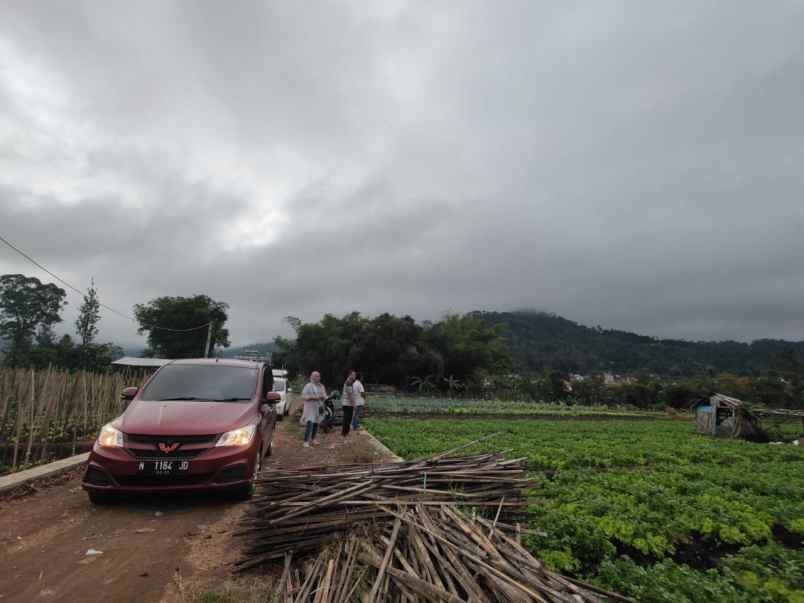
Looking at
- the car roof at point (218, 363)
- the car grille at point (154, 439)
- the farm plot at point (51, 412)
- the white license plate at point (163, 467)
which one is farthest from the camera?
the farm plot at point (51, 412)

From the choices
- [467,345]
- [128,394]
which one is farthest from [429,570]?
[467,345]

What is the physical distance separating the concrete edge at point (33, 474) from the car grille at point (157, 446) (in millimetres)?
2087

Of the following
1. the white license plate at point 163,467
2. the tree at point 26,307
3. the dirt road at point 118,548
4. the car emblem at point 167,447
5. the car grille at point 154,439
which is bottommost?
the dirt road at point 118,548

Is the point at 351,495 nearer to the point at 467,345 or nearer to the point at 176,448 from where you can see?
the point at 176,448

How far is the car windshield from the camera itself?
20.4 ft

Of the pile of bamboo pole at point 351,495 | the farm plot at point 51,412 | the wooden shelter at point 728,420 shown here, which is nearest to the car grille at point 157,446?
the pile of bamboo pole at point 351,495

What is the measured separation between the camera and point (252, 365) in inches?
289

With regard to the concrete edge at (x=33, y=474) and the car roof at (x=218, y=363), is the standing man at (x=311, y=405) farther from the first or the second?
the concrete edge at (x=33, y=474)

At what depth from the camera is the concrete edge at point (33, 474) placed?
5590 mm

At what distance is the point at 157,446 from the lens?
16.4 feet

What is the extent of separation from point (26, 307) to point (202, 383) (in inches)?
2561

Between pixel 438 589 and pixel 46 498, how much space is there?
596 cm

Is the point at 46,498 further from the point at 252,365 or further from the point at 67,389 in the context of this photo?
the point at 67,389

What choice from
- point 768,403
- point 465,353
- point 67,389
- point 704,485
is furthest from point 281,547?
point 768,403
